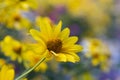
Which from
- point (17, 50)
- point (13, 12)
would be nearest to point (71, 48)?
point (17, 50)

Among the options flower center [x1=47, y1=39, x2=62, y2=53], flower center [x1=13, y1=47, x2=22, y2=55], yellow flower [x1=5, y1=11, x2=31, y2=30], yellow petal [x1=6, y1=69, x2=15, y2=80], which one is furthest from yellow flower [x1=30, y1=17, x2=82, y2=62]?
yellow flower [x1=5, y1=11, x2=31, y2=30]

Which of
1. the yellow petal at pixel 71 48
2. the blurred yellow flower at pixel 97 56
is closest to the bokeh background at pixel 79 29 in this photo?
the blurred yellow flower at pixel 97 56

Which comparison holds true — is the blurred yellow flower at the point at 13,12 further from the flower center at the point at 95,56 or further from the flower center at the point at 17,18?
the flower center at the point at 95,56

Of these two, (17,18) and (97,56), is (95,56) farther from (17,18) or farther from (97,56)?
(17,18)

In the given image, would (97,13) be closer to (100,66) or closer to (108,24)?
(108,24)

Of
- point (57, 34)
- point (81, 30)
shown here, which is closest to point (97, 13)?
point (81, 30)
